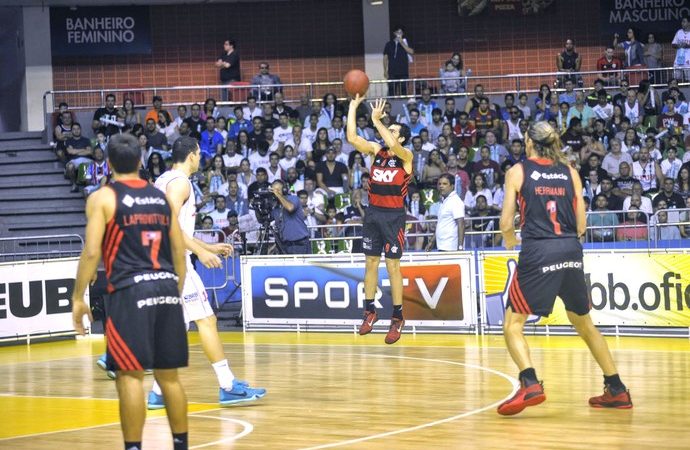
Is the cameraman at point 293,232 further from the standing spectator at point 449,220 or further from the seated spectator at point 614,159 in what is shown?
the seated spectator at point 614,159

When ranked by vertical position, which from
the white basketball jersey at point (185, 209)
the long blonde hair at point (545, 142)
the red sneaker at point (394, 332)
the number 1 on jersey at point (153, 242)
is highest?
the long blonde hair at point (545, 142)

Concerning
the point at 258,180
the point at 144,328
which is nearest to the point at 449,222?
the point at 258,180

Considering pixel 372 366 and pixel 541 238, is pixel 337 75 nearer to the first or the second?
pixel 372 366

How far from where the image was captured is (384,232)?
563 inches

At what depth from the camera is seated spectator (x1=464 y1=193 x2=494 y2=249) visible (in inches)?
843

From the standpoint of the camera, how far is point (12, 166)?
2834 centimetres

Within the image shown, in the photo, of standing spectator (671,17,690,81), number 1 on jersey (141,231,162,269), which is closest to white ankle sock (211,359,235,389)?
number 1 on jersey (141,231,162,269)

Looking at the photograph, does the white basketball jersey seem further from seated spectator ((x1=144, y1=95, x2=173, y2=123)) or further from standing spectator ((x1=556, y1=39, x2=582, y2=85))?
standing spectator ((x1=556, y1=39, x2=582, y2=85))

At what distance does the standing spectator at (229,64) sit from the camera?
99.8ft

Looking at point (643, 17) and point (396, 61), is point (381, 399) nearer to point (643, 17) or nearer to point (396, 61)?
point (396, 61)

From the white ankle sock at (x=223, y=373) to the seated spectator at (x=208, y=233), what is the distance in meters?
10.3

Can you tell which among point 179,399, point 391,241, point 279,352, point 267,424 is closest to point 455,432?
point 267,424

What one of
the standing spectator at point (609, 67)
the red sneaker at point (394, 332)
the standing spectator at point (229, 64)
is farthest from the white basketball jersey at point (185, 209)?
the standing spectator at point (609, 67)

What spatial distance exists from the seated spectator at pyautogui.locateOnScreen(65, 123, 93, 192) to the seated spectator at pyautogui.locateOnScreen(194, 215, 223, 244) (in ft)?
15.0
